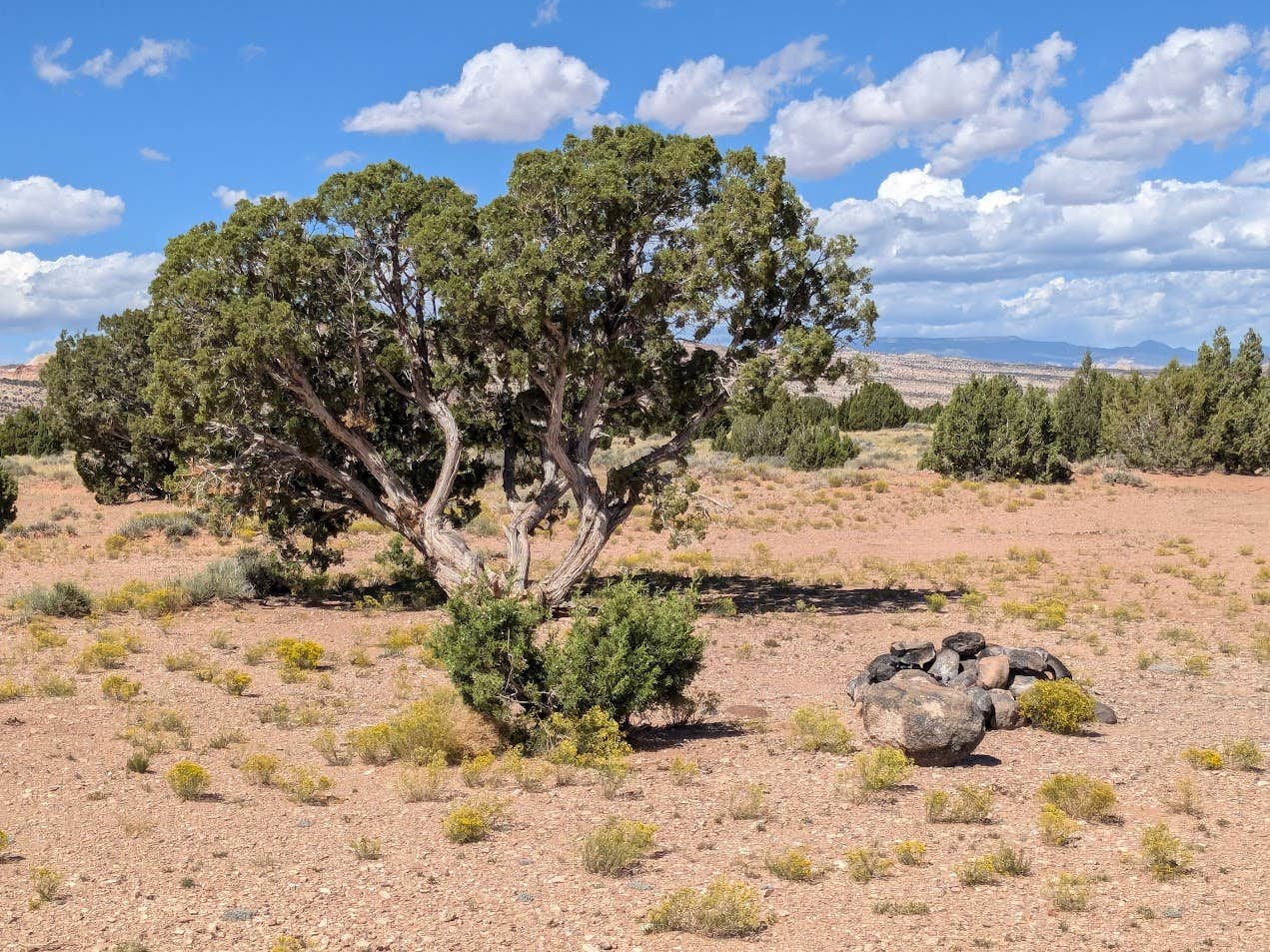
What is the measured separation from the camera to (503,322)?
16375mm

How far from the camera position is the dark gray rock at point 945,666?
1220 cm

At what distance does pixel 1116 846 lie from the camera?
8.07 meters

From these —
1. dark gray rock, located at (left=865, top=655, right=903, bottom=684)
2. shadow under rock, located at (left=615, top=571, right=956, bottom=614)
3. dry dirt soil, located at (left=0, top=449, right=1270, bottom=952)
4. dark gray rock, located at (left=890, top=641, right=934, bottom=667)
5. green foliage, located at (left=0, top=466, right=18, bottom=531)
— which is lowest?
dry dirt soil, located at (left=0, top=449, right=1270, bottom=952)

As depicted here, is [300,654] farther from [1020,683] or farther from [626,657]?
[1020,683]

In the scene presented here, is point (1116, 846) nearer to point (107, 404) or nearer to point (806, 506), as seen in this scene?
point (806, 506)

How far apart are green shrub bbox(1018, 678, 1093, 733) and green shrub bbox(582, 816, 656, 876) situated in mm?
5540

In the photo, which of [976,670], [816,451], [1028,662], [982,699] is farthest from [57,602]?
[816,451]

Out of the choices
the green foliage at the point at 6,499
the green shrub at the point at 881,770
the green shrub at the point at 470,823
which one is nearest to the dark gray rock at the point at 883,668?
the green shrub at the point at 881,770

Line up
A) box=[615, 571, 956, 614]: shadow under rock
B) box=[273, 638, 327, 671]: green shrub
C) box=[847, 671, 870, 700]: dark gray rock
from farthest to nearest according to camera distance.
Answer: box=[615, 571, 956, 614]: shadow under rock → box=[273, 638, 327, 671]: green shrub → box=[847, 671, 870, 700]: dark gray rock

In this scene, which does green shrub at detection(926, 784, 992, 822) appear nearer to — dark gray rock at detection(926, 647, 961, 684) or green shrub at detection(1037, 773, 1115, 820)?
green shrub at detection(1037, 773, 1115, 820)

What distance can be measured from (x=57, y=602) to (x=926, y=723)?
13158 mm

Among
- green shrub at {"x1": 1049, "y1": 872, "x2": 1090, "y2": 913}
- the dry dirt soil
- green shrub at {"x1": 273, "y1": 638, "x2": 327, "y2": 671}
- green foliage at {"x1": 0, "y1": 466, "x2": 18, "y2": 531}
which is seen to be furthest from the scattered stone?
green foliage at {"x1": 0, "y1": 466, "x2": 18, "y2": 531}

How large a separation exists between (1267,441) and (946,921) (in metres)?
39.0

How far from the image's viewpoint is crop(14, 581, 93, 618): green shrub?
645 inches
